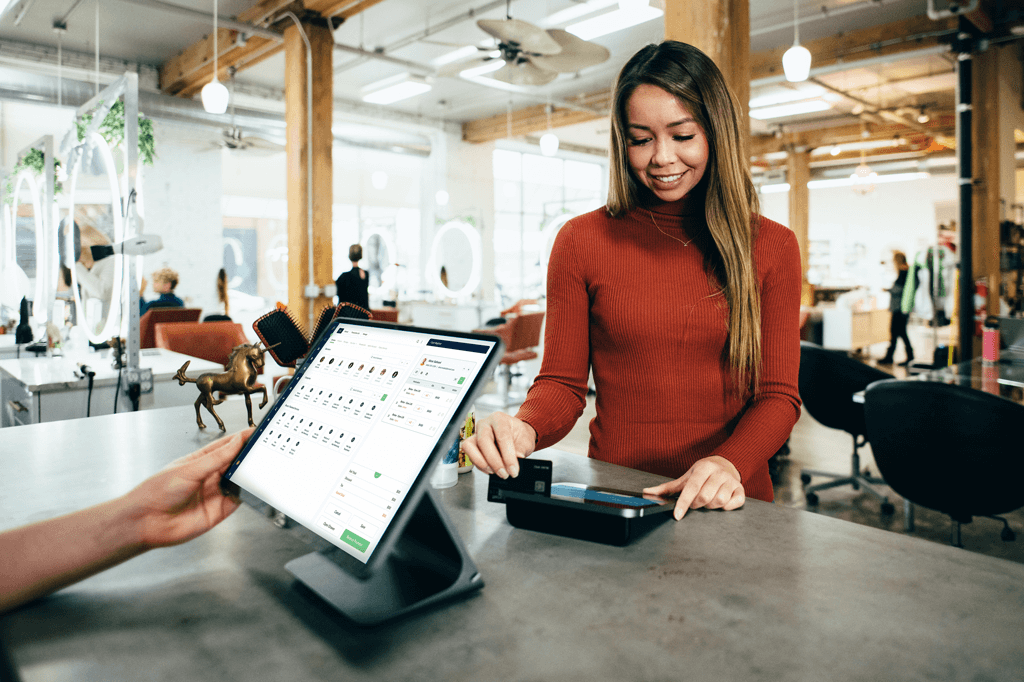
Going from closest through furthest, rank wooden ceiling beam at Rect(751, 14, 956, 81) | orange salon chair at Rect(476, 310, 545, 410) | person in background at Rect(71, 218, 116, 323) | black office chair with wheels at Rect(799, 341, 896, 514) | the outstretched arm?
1. the outstretched arm
2. person in background at Rect(71, 218, 116, 323)
3. black office chair with wheels at Rect(799, 341, 896, 514)
4. orange salon chair at Rect(476, 310, 545, 410)
5. wooden ceiling beam at Rect(751, 14, 956, 81)

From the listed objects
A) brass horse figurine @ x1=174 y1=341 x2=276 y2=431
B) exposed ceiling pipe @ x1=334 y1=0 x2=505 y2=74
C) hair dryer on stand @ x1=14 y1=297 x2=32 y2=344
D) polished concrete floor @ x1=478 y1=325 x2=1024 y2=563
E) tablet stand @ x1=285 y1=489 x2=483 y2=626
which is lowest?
polished concrete floor @ x1=478 y1=325 x2=1024 y2=563

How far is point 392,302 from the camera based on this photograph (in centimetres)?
1145

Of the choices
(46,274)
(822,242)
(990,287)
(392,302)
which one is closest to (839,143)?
(822,242)

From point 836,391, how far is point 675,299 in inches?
121

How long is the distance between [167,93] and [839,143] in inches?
444

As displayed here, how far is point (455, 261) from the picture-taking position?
43.1 ft

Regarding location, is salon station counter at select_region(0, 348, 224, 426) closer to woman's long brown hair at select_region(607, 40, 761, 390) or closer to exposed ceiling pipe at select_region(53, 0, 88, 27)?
woman's long brown hair at select_region(607, 40, 761, 390)

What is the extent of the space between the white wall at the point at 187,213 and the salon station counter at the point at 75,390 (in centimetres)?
660

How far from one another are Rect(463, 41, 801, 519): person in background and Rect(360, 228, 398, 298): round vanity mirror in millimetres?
11413

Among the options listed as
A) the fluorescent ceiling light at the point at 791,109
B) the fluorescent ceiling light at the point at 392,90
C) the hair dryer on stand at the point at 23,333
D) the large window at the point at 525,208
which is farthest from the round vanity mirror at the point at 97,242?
the large window at the point at 525,208

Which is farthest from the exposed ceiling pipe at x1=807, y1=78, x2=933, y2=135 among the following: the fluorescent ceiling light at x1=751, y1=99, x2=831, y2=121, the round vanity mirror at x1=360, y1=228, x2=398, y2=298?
the round vanity mirror at x1=360, y1=228, x2=398, y2=298

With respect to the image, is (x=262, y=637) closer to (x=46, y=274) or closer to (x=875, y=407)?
(x=875, y=407)

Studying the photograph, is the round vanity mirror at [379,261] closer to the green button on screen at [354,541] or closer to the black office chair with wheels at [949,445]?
the black office chair with wheels at [949,445]

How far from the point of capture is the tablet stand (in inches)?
28.5
